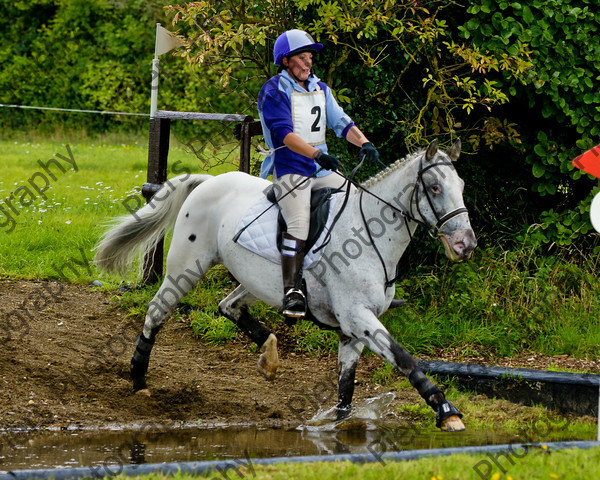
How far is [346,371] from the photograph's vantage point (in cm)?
684

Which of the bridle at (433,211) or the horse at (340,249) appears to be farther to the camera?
the horse at (340,249)

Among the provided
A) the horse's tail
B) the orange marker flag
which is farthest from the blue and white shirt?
the orange marker flag

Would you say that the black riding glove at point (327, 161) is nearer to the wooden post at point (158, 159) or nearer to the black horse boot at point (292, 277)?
the black horse boot at point (292, 277)

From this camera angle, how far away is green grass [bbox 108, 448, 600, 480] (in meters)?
4.54

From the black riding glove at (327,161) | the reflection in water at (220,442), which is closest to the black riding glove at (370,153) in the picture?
the black riding glove at (327,161)

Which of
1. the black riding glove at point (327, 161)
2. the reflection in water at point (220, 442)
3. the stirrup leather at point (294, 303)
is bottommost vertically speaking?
the reflection in water at point (220, 442)

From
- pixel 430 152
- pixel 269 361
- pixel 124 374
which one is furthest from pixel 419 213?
pixel 124 374

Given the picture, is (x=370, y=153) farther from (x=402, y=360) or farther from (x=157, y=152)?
(x=157, y=152)

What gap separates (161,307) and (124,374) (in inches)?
30.5

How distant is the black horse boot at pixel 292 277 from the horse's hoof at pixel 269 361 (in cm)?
84

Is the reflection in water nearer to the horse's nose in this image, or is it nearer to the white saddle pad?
the white saddle pad

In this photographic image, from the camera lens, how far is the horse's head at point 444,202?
5.75m

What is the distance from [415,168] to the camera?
6133 millimetres

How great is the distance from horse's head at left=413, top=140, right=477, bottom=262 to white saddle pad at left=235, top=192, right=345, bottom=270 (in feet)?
2.43
